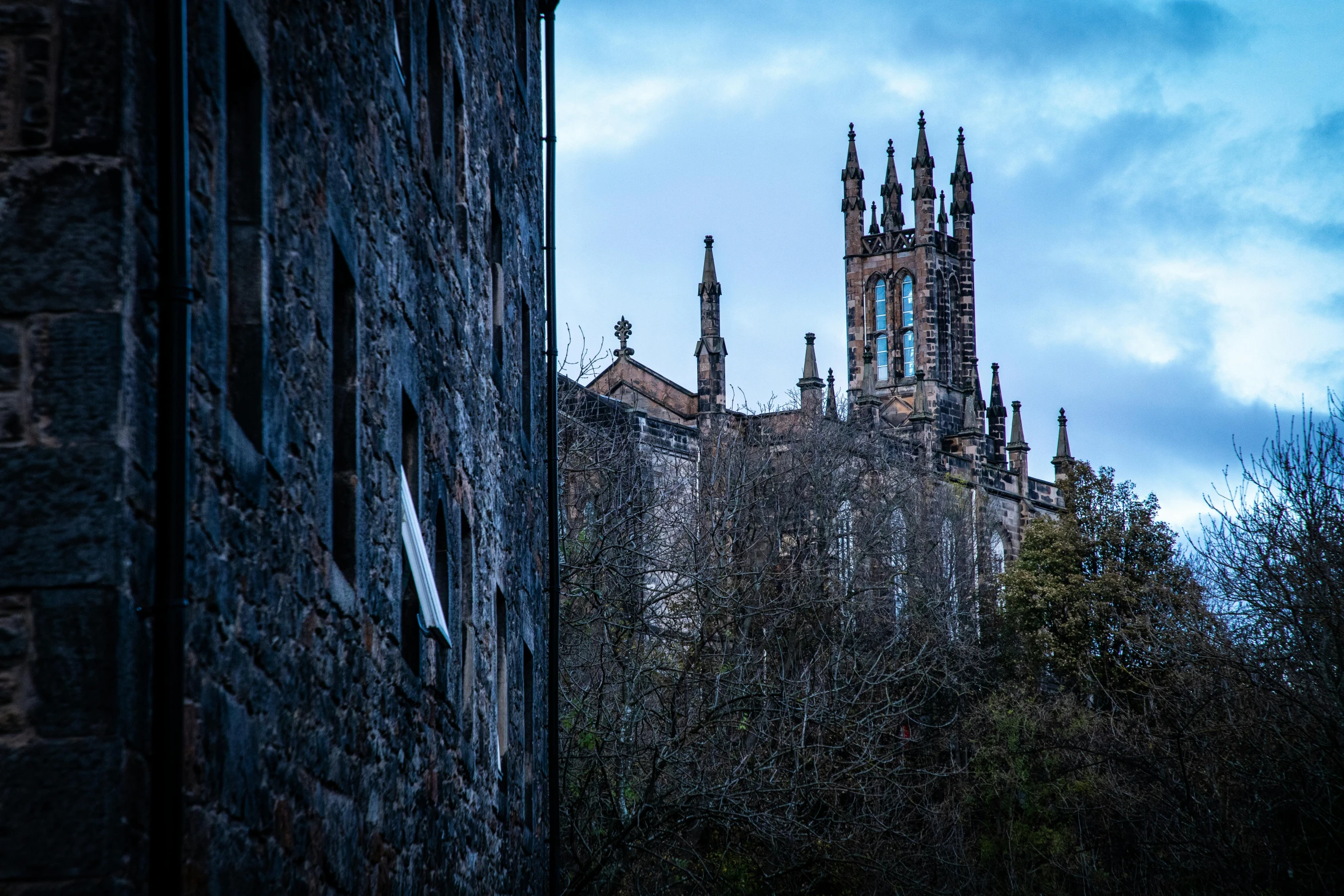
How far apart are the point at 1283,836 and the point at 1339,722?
2076 millimetres

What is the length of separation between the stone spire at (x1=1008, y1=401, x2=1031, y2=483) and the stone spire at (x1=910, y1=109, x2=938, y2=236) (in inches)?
308

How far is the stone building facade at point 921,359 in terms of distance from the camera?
2141 inches

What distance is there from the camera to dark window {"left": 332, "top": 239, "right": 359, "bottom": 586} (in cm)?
708

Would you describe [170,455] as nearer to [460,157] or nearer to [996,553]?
[460,157]

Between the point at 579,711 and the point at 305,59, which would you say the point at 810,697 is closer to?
the point at 579,711

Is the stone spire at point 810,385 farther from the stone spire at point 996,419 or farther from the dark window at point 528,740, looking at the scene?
the dark window at point 528,740

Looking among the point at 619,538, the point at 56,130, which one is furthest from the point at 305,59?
the point at 619,538

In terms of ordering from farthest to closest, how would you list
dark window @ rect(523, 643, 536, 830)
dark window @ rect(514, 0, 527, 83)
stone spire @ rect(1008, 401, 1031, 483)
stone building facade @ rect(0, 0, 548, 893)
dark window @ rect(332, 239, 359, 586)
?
stone spire @ rect(1008, 401, 1031, 483)
dark window @ rect(514, 0, 527, 83)
dark window @ rect(523, 643, 536, 830)
dark window @ rect(332, 239, 359, 586)
stone building facade @ rect(0, 0, 548, 893)

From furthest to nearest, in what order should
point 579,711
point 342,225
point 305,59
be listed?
1. point 579,711
2. point 342,225
3. point 305,59

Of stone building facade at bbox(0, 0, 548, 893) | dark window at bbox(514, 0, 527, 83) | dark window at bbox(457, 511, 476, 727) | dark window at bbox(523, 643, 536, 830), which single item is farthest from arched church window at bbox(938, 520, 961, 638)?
stone building facade at bbox(0, 0, 548, 893)

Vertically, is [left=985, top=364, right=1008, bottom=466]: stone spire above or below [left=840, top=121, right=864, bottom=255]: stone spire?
below

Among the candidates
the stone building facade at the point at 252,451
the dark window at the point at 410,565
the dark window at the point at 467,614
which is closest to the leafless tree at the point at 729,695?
the dark window at the point at 467,614

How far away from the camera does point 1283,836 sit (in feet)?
76.3

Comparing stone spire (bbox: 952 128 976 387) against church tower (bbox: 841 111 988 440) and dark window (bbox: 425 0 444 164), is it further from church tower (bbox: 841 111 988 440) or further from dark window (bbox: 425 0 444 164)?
dark window (bbox: 425 0 444 164)
